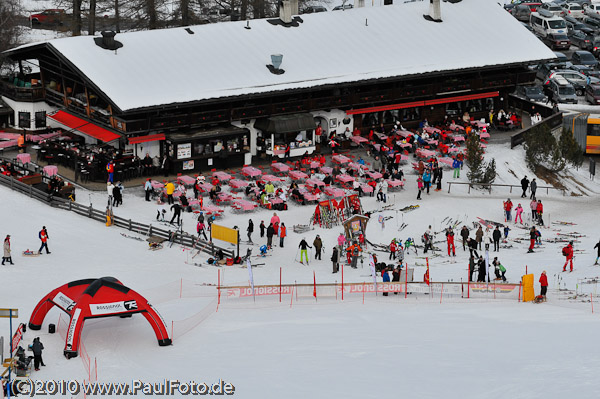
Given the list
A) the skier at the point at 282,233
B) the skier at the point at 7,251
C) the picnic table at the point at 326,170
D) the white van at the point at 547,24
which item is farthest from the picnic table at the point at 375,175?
the white van at the point at 547,24

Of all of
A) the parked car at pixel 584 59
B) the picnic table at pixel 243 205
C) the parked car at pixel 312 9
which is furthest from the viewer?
the parked car at pixel 584 59

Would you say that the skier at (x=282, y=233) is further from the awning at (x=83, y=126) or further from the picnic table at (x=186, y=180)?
the awning at (x=83, y=126)

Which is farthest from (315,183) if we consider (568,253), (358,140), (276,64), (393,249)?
(568,253)

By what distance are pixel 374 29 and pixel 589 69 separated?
1969 centimetres

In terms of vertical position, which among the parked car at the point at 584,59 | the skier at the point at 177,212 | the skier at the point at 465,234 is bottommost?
the skier at the point at 465,234

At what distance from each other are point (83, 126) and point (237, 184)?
922 centimetres

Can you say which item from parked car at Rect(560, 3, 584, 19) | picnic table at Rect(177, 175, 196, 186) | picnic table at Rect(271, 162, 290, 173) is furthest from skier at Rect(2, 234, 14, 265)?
parked car at Rect(560, 3, 584, 19)

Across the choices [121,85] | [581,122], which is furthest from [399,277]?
[581,122]

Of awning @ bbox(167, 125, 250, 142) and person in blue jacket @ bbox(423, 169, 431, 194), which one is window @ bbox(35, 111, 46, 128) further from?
person in blue jacket @ bbox(423, 169, 431, 194)

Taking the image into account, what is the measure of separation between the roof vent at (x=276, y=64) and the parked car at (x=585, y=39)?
1326 inches

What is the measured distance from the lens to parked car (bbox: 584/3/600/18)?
98.6 m

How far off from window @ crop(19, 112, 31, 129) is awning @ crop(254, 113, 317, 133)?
1208 centimetres

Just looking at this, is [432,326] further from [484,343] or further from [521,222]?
[521,222]

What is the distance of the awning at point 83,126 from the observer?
192 feet
